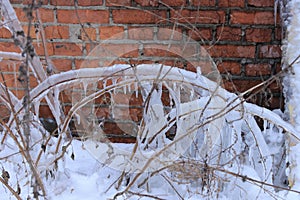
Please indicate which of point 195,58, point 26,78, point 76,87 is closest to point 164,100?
point 195,58

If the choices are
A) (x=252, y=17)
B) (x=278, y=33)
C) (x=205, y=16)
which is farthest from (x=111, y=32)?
(x=278, y=33)

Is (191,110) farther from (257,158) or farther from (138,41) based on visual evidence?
(138,41)

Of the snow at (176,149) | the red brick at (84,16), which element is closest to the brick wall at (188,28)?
the red brick at (84,16)

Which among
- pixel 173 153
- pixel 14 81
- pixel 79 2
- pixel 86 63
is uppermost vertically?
pixel 79 2

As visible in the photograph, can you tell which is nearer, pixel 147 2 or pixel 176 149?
pixel 176 149

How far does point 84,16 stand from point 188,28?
492 mm

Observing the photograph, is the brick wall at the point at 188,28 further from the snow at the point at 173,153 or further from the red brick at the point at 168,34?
the snow at the point at 173,153

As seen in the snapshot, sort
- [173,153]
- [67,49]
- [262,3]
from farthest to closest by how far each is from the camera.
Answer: [67,49], [262,3], [173,153]

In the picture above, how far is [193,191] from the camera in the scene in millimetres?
1465

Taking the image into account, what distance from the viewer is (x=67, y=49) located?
1.92 metres

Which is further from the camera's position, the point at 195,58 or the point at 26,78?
the point at 195,58

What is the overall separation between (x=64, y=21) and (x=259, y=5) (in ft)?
2.98

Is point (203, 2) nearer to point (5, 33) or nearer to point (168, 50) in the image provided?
point (168, 50)

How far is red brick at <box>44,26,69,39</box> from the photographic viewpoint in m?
1.89
